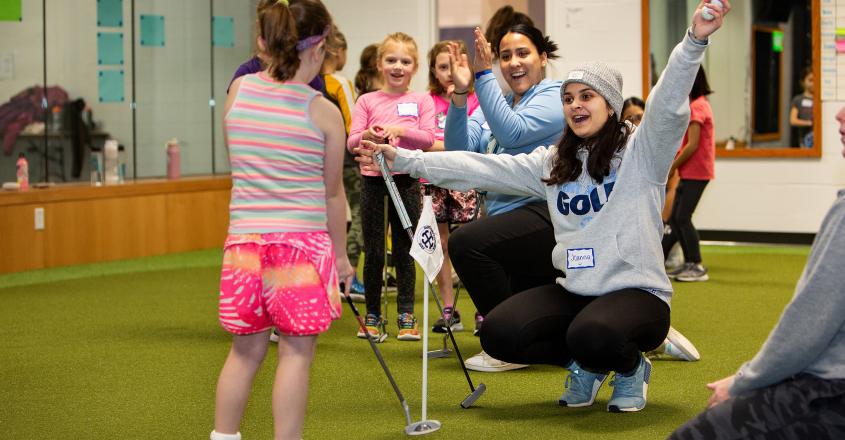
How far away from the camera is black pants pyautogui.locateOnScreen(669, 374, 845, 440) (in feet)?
6.77

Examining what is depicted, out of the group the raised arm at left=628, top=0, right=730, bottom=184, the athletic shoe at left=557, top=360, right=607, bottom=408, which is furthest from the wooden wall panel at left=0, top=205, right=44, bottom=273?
the raised arm at left=628, top=0, right=730, bottom=184

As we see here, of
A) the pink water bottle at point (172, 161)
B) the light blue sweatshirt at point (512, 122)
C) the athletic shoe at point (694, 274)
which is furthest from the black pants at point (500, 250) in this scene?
the pink water bottle at point (172, 161)

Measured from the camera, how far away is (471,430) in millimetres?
3424

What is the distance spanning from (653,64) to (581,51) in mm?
591

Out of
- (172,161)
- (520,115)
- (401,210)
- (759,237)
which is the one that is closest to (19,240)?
(172,161)

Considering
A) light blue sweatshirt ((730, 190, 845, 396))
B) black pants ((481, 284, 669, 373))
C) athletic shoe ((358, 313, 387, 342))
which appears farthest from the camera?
athletic shoe ((358, 313, 387, 342))

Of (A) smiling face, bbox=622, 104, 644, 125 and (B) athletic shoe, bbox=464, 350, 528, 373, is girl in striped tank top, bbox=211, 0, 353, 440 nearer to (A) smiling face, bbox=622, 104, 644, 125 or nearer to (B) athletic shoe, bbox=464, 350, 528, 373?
(B) athletic shoe, bbox=464, 350, 528, 373

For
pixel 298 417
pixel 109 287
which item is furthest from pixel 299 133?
pixel 109 287

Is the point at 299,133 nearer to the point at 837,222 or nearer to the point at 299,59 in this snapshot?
the point at 299,59

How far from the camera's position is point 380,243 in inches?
198

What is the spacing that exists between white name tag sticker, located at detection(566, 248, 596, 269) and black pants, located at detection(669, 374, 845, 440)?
129 centimetres

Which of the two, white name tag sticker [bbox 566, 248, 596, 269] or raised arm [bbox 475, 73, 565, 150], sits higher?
raised arm [bbox 475, 73, 565, 150]

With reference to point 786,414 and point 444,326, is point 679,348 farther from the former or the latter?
point 786,414

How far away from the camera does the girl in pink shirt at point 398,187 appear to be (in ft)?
16.3
